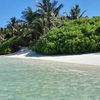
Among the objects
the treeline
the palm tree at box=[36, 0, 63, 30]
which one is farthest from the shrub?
the palm tree at box=[36, 0, 63, 30]

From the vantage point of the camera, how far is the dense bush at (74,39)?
3016 cm

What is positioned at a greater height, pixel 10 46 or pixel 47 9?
pixel 47 9

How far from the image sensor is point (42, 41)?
34.4 m

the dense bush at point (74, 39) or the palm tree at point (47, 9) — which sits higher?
the palm tree at point (47, 9)

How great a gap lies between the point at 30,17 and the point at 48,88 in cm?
3292

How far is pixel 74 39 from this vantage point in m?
31.0

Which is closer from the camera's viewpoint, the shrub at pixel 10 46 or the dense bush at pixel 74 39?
the dense bush at pixel 74 39

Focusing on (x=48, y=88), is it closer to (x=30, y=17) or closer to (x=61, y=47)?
(x=61, y=47)

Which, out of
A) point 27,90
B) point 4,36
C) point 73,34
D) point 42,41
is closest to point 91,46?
point 73,34

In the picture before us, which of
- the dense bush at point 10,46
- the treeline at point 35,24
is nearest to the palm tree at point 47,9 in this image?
the treeline at point 35,24

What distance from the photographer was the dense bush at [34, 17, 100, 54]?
98.9 ft

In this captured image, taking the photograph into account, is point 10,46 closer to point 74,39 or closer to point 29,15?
point 29,15

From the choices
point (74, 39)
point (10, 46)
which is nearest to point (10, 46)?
point (10, 46)

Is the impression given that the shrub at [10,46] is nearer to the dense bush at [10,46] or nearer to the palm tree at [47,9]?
the dense bush at [10,46]
